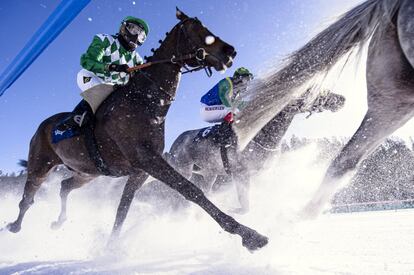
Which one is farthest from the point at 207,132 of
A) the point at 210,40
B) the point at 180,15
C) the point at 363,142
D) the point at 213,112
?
the point at 363,142

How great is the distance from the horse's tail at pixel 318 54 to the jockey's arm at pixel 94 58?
179 centimetres

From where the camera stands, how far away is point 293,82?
2.72 meters

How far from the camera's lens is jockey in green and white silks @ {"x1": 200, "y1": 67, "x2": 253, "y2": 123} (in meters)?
5.29

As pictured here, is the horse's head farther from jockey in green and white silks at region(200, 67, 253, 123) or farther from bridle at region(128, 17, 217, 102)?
jockey in green and white silks at region(200, 67, 253, 123)

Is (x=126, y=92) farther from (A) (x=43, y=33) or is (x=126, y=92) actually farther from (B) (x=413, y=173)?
(B) (x=413, y=173)

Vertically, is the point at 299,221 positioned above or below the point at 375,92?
below

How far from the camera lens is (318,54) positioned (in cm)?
254

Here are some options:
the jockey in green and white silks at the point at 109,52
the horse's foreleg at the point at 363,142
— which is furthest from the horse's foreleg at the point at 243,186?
the horse's foreleg at the point at 363,142

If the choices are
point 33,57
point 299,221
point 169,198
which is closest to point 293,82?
point 299,221

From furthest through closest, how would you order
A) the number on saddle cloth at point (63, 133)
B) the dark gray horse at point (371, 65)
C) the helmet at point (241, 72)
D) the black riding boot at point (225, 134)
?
1. the helmet at point (241, 72)
2. the black riding boot at point (225, 134)
3. the number on saddle cloth at point (63, 133)
4. the dark gray horse at point (371, 65)

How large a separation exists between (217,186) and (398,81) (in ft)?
15.6

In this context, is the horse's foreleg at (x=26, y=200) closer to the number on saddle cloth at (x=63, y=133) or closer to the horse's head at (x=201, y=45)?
the number on saddle cloth at (x=63, y=133)

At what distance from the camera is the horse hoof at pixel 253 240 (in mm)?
2531

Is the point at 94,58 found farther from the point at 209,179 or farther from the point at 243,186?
the point at 209,179
